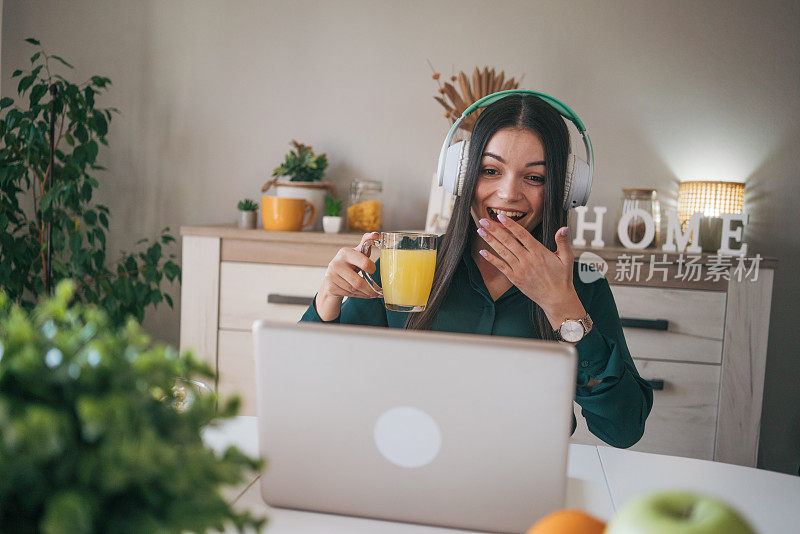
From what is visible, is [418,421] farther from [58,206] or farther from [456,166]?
[58,206]

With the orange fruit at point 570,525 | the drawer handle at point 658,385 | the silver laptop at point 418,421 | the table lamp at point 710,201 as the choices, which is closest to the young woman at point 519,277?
the silver laptop at point 418,421

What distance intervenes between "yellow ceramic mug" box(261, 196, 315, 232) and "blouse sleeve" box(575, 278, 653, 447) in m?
1.42

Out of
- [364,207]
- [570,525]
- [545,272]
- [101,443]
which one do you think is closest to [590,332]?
[545,272]

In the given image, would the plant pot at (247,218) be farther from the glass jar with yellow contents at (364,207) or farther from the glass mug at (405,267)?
the glass mug at (405,267)

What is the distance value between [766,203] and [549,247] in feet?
5.34

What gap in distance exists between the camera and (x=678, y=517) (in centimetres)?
42

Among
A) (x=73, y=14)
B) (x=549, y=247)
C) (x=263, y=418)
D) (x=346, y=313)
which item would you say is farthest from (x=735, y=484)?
(x=73, y=14)

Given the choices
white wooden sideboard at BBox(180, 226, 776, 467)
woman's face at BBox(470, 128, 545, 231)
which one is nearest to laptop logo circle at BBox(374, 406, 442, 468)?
woman's face at BBox(470, 128, 545, 231)

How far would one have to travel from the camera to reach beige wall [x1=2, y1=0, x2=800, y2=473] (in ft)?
8.46

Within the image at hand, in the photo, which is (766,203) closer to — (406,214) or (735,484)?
(406,214)

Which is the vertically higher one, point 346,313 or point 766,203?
point 766,203

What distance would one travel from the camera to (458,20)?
8.81 feet

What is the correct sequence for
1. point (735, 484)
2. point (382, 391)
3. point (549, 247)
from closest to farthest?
1. point (382, 391)
2. point (735, 484)
3. point (549, 247)

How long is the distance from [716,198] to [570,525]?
7.58 ft
